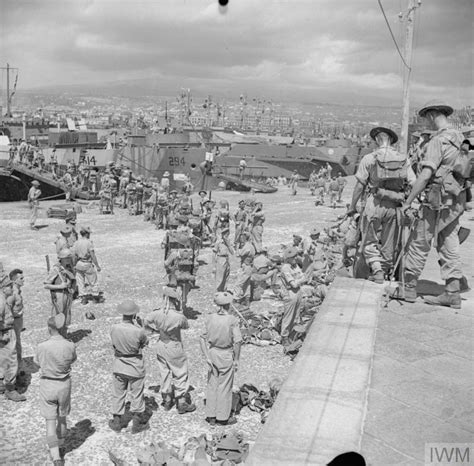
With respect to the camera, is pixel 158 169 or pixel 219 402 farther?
pixel 158 169

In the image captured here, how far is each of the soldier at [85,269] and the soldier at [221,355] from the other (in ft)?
16.5

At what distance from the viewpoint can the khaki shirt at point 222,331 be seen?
6.08 meters

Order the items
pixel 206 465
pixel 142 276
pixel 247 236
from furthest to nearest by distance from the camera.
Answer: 1. pixel 247 236
2. pixel 142 276
3. pixel 206 465

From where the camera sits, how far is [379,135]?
22.0 ft

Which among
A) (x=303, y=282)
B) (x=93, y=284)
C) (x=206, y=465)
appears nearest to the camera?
(x=206, y=465)

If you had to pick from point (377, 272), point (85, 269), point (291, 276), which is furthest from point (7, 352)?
point (377, 272)

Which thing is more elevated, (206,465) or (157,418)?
(206,465)

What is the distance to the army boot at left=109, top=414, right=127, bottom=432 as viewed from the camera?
20.3ft

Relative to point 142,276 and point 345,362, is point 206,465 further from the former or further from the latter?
point 142,276

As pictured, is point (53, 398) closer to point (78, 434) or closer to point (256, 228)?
point (78, 434)

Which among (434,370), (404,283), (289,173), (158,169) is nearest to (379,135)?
(404,283)

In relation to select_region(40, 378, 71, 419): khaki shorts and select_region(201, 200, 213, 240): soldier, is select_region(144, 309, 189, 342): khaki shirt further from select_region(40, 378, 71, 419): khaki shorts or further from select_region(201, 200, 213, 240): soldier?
select_region(201, 200, 213, 240): soldier

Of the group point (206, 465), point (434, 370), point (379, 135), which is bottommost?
point (206, 465)

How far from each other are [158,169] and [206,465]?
29.6 m
